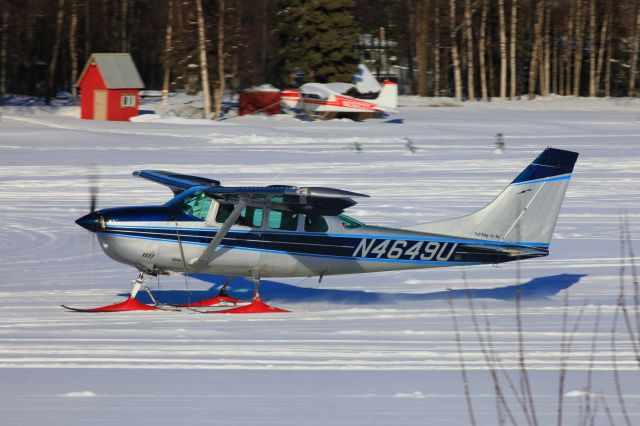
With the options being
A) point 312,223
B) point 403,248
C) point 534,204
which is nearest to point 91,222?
point 312,223

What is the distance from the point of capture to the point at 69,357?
9273 millimetres

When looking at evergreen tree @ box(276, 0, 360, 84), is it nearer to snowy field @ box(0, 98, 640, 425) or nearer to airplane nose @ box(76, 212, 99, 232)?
snowy field @ box(0, 98, 640, 425)

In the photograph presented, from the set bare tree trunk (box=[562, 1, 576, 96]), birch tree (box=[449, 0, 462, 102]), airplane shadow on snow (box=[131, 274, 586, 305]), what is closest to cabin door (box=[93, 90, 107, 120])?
birch tree (box=[449, 0, 462, 102])

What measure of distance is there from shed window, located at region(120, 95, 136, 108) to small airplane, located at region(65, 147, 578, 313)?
29112 mm

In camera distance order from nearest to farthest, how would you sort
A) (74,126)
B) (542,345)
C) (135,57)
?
(542,345) → (74,126) → (135,57)

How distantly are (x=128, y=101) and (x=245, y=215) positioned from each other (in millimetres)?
29688

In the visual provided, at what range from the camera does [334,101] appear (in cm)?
4088

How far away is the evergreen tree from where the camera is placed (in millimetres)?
46125

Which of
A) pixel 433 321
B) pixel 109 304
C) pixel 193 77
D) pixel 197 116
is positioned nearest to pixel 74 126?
pixel 197 116

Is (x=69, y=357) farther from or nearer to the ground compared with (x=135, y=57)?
nearer to the ground

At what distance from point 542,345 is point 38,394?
17.3 feet

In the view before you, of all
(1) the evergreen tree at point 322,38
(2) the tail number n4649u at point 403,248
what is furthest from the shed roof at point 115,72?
(2) the tail number n4649u at point 403,248

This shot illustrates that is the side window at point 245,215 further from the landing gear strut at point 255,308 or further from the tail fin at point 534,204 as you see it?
the tail fin at point 534,204

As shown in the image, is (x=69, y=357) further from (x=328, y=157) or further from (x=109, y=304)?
(x=328, y=157)
